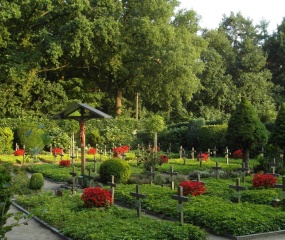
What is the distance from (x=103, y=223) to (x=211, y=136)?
21.6 m

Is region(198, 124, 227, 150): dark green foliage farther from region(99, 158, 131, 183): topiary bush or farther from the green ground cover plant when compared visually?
the green ground cover plant

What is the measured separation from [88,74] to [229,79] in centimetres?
1464

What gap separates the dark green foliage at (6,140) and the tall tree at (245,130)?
1651 cm

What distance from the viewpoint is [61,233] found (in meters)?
10.3

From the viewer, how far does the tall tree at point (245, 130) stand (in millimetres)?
20391

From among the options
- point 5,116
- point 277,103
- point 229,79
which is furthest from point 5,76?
point 277,103

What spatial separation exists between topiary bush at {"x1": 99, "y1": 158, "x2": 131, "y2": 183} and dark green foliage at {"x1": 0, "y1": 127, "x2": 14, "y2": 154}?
1541 cm

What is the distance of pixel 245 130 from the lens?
66.9 ft

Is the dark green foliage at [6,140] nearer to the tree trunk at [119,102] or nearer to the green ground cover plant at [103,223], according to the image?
the tree trunk at [119,102]

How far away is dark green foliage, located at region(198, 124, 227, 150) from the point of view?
31.0 meters

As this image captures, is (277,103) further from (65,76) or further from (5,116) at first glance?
(5,116)

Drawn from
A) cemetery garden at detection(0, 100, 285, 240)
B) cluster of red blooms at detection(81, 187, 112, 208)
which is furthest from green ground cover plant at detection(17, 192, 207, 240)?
cluster of red blooms at detection(81, 187, 112, 208)

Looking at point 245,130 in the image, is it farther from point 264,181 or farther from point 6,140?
point 6,140

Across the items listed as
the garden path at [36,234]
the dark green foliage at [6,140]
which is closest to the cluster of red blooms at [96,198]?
the garden path at [36,234]
